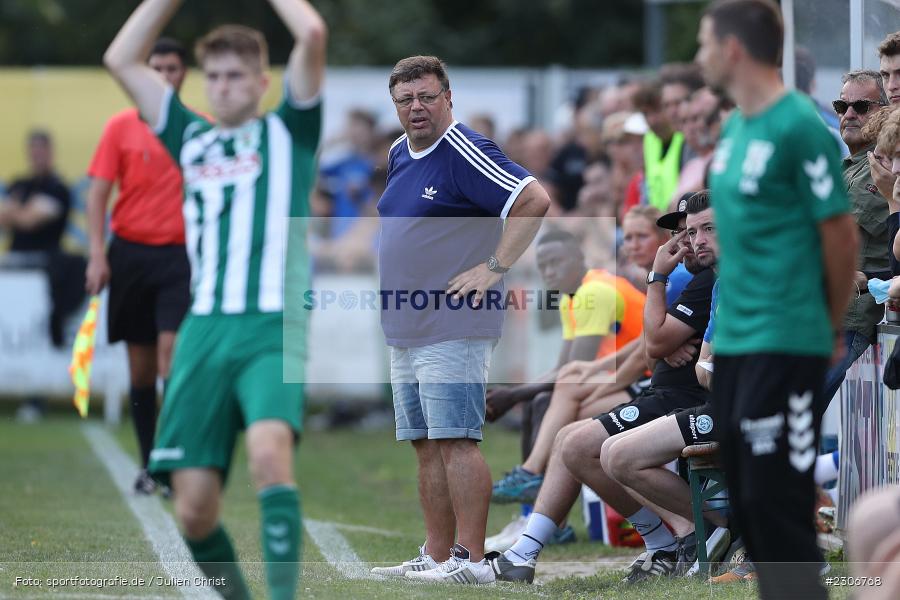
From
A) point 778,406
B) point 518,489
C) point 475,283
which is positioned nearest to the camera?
point 778,406

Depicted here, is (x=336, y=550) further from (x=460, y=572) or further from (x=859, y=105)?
(x=859, y=105)

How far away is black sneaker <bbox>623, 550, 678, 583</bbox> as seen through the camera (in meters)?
7.30

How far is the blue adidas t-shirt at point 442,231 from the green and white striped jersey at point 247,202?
1.93 meters

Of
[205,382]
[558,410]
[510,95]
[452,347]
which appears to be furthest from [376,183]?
[205,382]

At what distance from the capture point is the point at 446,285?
726 centimetres

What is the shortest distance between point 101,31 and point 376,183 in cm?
1301

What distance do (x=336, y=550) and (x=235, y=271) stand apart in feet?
11.4

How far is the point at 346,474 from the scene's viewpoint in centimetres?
1268

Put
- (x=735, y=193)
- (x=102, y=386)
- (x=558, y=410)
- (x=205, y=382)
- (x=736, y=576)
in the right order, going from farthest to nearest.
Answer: (x=102, y=386) < (x=558, y=410) < (x=736, y=576) < (x=205, y=382) < (x=735, y=193)

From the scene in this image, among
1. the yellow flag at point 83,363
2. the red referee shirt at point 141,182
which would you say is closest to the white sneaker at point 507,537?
the yellow flag at point 83,363

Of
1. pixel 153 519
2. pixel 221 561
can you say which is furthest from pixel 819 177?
pixel 153 519

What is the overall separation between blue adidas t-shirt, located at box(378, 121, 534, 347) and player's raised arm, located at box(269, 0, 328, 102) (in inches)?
80.7

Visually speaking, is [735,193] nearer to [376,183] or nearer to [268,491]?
[268,491]

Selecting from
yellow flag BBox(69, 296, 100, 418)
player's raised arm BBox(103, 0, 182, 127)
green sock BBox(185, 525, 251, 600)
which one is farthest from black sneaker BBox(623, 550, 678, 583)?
yellow flag BBox(69, 296, 100, 418)
